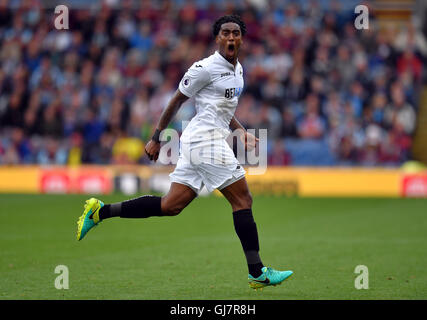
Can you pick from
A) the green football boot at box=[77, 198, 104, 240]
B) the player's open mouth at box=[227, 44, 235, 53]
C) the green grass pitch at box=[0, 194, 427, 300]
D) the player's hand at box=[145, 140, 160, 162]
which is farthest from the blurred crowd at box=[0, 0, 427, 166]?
the player's hand at box=[145, 140, 160, 162]

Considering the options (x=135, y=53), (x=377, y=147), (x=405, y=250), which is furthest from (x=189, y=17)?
(x=405, y=250)

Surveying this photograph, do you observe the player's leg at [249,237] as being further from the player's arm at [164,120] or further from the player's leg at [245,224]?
the player's arm at [164,120]

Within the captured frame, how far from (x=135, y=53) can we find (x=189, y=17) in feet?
6.39

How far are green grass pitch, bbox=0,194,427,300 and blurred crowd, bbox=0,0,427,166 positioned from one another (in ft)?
15.2

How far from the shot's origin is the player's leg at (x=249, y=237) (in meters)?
7.33

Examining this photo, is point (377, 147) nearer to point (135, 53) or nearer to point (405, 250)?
point (135, 53)

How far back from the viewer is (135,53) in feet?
77.8

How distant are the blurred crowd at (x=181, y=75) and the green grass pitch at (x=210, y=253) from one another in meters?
4.65

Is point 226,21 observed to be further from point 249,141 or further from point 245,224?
point 245,224

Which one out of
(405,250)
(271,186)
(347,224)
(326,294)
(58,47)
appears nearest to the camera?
(326,294)

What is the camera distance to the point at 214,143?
755 cm

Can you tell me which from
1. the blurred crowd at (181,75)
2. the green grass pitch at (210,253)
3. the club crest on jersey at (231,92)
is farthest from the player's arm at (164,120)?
the blurred crowd at (181,75)

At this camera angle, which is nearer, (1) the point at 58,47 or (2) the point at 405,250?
(2) the point at 405,250

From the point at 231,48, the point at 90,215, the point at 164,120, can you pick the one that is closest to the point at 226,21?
the point at 231,48
